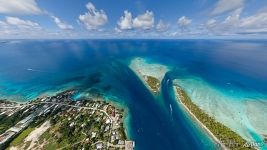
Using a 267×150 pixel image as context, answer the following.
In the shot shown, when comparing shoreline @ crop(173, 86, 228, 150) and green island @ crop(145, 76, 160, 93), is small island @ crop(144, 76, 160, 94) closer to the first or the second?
green island @ crop(145, 76, 160, 93)

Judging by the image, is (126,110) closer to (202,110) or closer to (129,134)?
(129,134)

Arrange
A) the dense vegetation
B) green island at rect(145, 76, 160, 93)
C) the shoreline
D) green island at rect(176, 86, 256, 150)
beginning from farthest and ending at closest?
the dense vegetation → green island at rect(145, 76, 160, 93) → the shoreline → green island at rect(176, 86, 256, 150)

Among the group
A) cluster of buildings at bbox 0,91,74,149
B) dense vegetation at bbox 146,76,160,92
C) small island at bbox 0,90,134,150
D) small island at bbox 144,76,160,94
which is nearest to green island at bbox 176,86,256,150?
small island at bbox 144,76,160,94

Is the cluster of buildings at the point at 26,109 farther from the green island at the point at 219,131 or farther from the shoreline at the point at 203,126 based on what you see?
the green island at the point at 219,131

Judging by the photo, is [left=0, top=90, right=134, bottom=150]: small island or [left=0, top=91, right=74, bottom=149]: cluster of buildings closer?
[left=0, top=90, right=134, bottom=150]: small island

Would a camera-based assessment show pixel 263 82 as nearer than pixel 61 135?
No

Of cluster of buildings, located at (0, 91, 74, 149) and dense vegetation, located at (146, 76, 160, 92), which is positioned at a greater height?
cluster of buildings, located at (0, 91, 74, 149)

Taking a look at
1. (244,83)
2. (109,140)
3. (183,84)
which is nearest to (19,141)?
(109,140)
